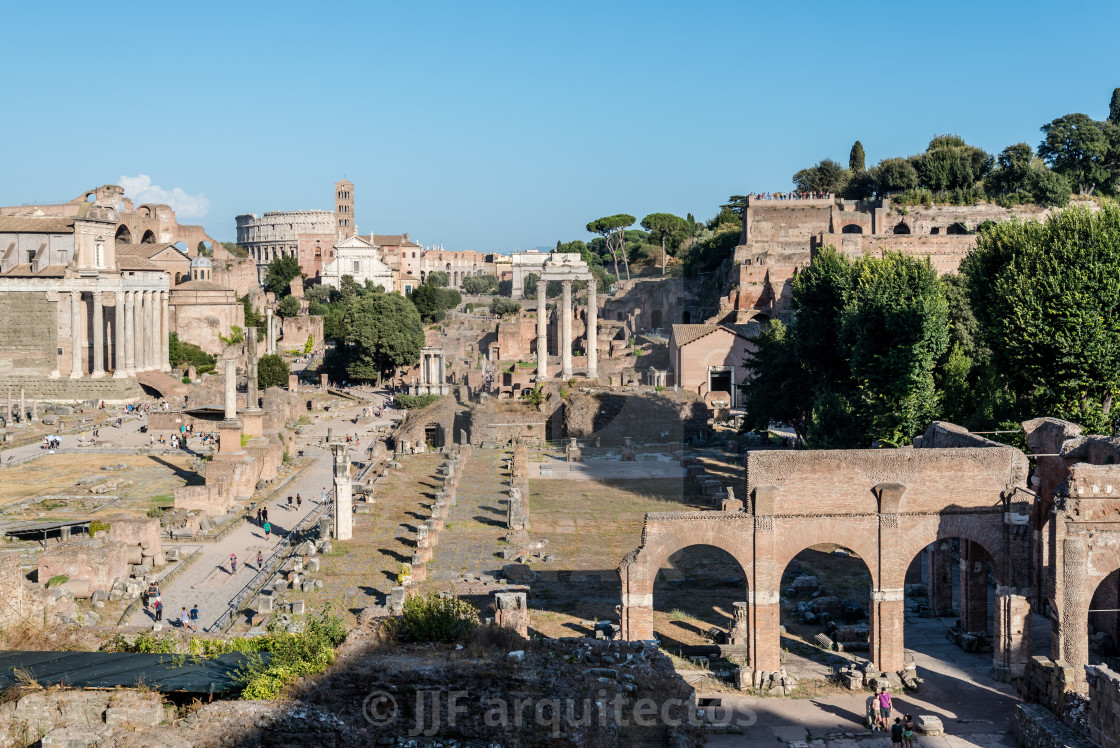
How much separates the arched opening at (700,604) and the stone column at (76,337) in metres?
48.9

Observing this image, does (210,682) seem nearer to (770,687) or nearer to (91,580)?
(770,687)

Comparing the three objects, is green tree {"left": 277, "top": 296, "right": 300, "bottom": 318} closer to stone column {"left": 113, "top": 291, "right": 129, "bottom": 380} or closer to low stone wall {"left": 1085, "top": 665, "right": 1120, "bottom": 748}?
stone column {"left": 113, "top": 291, "right": 129, "bottom": 380}

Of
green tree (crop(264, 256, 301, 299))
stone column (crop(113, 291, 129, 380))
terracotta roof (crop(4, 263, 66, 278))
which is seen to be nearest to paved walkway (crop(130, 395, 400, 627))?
stone column (crop(113, 291, 129, 380))

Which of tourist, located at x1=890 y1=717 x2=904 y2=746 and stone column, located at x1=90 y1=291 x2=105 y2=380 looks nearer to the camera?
tourist, located at x1=890 y1=717 x2=904 y2=746

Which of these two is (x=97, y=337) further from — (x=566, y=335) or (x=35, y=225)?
(x=566, y=335)

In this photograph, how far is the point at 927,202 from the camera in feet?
236

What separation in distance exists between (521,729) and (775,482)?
33.2 ft

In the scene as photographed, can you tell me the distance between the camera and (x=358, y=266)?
348 ft

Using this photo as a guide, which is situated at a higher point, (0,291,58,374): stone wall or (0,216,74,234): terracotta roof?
(0,216,74,234): terracotta roof

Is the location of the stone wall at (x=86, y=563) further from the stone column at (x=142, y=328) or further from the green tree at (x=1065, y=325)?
the stone column at (x=142, y=328)

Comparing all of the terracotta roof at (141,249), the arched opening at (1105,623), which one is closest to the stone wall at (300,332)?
the terracotta roof at (141,249)

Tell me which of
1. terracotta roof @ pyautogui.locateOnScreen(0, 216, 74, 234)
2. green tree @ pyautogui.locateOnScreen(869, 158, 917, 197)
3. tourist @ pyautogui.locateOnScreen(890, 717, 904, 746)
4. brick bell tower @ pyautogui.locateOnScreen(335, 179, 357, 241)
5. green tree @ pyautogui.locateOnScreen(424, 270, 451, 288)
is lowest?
tourist @ pyautogui.locateOnScreen(890, 717, 904, 746)

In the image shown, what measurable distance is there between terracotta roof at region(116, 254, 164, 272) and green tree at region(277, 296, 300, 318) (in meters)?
13.2

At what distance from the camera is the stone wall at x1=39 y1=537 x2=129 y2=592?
78.7 feet
